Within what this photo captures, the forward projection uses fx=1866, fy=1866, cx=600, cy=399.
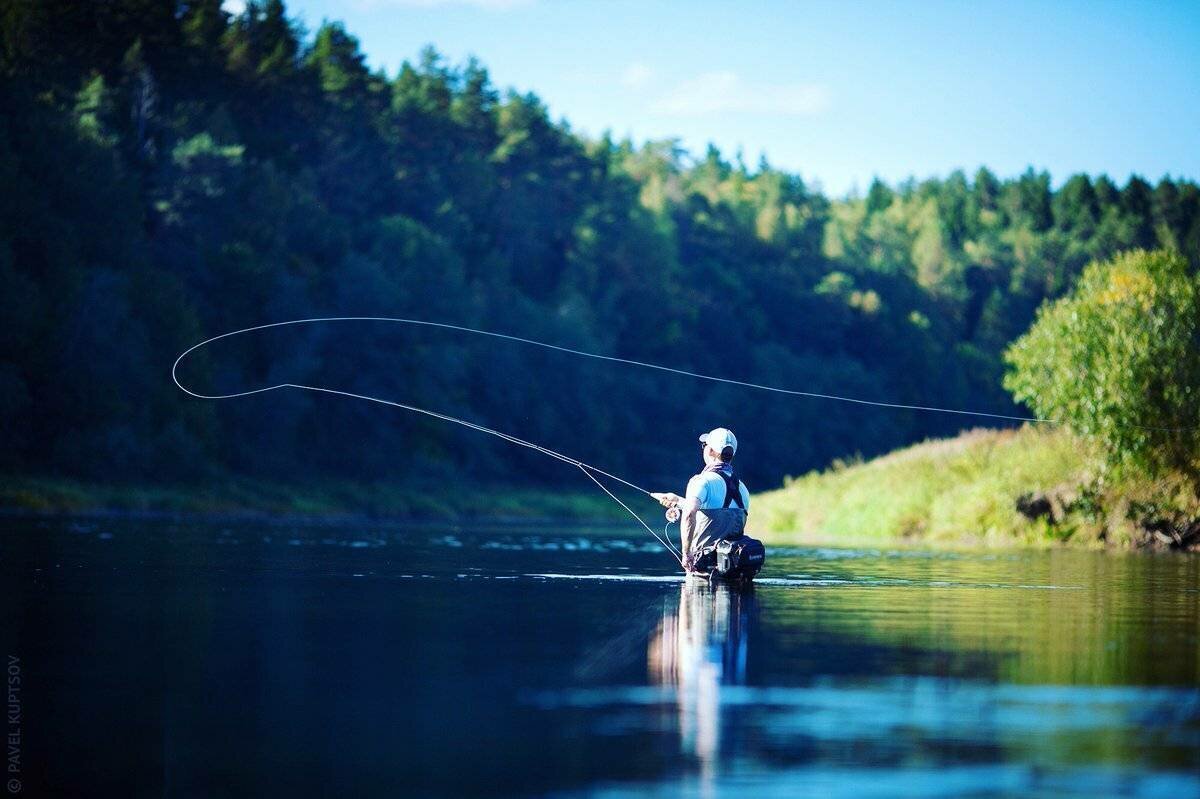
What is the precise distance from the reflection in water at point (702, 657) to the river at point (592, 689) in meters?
0.03

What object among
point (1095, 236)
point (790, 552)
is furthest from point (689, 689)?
point (1095, 236)

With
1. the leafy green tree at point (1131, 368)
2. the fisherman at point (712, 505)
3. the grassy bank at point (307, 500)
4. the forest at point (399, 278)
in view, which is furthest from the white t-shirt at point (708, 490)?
the forest at point (399, 278)

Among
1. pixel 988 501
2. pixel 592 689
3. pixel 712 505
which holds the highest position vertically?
pixel 988 501

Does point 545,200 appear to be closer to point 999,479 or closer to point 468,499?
point 468,499

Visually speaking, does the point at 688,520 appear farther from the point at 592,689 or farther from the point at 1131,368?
the point at 1131,368

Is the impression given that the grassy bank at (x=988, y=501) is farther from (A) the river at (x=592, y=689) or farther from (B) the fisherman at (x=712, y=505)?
(B) the fisherman at (x=712, y=505)

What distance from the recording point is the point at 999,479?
127 feet

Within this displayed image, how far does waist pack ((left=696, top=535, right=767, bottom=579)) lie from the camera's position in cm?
1752

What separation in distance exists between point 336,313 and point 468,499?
946cm

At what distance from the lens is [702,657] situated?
10914 millimetres

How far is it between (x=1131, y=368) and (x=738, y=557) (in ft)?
58.6

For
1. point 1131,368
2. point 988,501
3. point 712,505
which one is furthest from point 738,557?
point 988,501

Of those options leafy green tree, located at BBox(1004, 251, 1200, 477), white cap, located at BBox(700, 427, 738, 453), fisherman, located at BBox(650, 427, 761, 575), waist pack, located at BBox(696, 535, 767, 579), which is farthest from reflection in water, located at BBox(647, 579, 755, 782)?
leafy green tree, located at BBox(1004, 251, 1200, 477)

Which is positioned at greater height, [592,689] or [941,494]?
[941,494]
